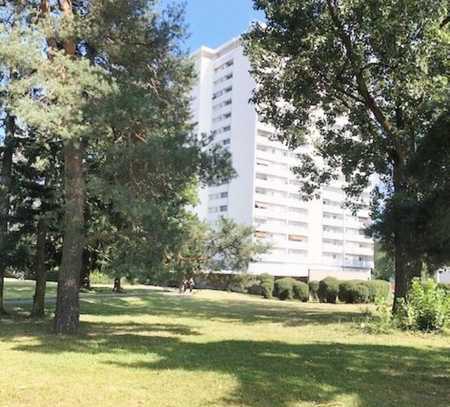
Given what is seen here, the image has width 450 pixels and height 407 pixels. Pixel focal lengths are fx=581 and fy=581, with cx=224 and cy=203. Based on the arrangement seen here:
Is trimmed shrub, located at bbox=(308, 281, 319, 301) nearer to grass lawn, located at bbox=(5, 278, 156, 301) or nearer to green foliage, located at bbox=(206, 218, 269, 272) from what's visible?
grass lawn, located at bbox=(5, 278, 156, 301)

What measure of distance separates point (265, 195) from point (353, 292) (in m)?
54.7

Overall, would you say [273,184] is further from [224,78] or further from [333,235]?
[224,78]

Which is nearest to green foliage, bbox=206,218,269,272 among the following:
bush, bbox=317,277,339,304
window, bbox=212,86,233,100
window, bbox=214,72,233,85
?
bush, bbox=317,277,339,304

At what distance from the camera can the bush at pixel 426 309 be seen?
15.3 meters

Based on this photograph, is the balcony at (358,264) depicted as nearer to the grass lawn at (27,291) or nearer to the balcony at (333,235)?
the balcony at (333,235)

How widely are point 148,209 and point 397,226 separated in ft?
15.7

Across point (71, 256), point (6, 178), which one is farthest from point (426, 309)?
point (6, 178)

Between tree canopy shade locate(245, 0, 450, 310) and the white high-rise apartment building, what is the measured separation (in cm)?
5943

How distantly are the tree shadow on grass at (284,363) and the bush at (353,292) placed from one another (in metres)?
21.0

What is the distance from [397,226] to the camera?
872cm

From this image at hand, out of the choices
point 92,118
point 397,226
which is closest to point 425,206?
point 397,226

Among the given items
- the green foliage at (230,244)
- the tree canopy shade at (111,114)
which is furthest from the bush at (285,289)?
the tree canopy shade at (111,114)

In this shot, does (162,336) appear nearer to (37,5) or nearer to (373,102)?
(37,5)

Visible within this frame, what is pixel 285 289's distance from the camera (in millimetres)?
37406
